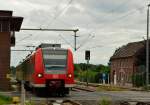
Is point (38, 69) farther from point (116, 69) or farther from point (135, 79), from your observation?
point (116, 69)

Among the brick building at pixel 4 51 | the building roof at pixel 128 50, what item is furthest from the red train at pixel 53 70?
the building roof at pixel 128 50

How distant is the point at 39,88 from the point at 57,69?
1770 mm

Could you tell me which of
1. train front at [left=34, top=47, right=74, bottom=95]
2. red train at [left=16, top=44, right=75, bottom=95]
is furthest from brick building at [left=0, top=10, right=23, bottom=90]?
train front at [left=34, top=47, right=74, bottom=95]

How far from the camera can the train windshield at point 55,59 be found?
3195 centimetres

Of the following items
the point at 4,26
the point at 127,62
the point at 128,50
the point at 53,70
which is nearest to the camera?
the point at 53,70

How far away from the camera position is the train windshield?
32.0m

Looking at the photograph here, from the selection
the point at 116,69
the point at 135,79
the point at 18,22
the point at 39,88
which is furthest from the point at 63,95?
the point at 116,69

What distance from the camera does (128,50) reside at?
106125 millimetres

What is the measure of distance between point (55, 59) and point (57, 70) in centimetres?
76

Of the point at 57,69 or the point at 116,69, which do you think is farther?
the point at 116,69

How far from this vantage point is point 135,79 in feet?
241

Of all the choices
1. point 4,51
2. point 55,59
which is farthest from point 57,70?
point 4,51

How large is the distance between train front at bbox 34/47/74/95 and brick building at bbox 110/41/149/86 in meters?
55.3

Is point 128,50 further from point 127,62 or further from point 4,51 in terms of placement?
point 4,51
